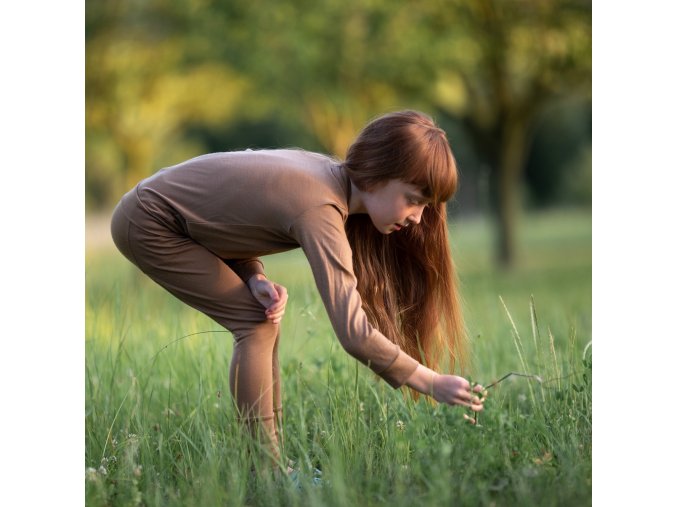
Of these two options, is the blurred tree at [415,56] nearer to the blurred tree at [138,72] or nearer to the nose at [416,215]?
the blurred tree at [138,72]

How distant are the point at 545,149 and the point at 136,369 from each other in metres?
24.6

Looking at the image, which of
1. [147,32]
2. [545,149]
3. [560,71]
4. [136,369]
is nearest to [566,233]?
[545,149]

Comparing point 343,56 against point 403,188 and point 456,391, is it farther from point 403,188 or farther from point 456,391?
point 456,391

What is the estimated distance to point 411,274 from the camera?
10.7ft

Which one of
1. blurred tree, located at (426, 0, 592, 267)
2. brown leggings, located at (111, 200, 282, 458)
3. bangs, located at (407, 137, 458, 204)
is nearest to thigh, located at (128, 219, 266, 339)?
brown leggings, located at (111, 200, 282, 458)

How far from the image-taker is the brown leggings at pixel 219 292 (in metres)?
3.05

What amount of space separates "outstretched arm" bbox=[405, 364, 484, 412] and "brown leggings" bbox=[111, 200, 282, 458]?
2.18ft

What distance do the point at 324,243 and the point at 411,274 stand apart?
72cm

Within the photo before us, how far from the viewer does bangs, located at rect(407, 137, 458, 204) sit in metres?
2.74

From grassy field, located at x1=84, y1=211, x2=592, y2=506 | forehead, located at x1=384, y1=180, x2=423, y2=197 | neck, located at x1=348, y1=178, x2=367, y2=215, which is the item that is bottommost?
grassy field, located at x1=84, y1=211, x2=592, y2=506

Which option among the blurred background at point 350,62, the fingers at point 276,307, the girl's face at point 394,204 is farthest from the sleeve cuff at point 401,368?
the blurred background at point 350,62

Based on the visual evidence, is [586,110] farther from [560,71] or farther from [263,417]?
[263,417]

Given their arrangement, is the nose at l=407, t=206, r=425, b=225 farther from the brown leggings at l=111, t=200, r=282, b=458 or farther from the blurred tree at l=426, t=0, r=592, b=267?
the blurred tree at l=426, t=0, r=592, b=267

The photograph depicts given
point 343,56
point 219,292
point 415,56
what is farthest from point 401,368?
point 343,56
